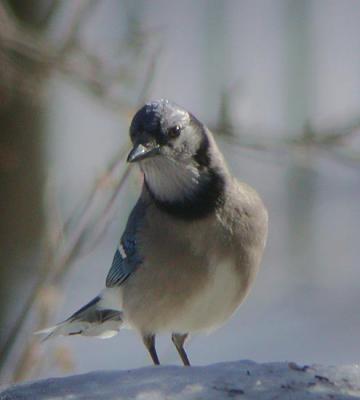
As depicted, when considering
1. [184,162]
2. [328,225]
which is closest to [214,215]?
[184,162]

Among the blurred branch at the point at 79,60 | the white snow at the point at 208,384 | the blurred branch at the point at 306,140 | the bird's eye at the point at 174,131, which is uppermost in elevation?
the blurred branch at the point at 79,60

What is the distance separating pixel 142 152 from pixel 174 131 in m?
0.25

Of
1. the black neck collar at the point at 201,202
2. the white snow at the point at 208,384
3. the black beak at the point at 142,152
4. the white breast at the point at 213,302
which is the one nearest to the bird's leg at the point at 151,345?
the white breast at the point at 213,302

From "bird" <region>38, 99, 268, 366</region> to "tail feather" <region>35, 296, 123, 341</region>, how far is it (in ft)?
0.82

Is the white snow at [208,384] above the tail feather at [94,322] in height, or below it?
below

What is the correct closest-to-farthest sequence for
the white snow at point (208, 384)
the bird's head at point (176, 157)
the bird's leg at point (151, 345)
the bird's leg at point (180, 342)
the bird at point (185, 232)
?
the white snow at point (208, 384) → the bird's head at point (176, 157) → the bird at point (185, 232) → the bird's leg at point (151, 345) → the bird's leg at point (180, 342)

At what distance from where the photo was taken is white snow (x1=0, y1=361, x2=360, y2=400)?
3938 mm

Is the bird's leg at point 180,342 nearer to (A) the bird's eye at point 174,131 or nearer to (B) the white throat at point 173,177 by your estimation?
(B) the white throat at point 173,177

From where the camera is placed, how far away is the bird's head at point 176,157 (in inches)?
202

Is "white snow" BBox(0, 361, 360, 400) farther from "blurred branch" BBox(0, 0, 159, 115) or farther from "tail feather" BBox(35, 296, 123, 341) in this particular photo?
"blurred branch" BBox(0, 0, 159, 115)

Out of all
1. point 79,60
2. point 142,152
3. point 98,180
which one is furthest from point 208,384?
point 79,60

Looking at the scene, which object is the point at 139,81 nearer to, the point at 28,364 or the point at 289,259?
the point at 28,364

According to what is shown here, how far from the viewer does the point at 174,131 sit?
5.20 metres

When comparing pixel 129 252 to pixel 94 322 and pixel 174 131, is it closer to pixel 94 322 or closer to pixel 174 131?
pixel 94 322
